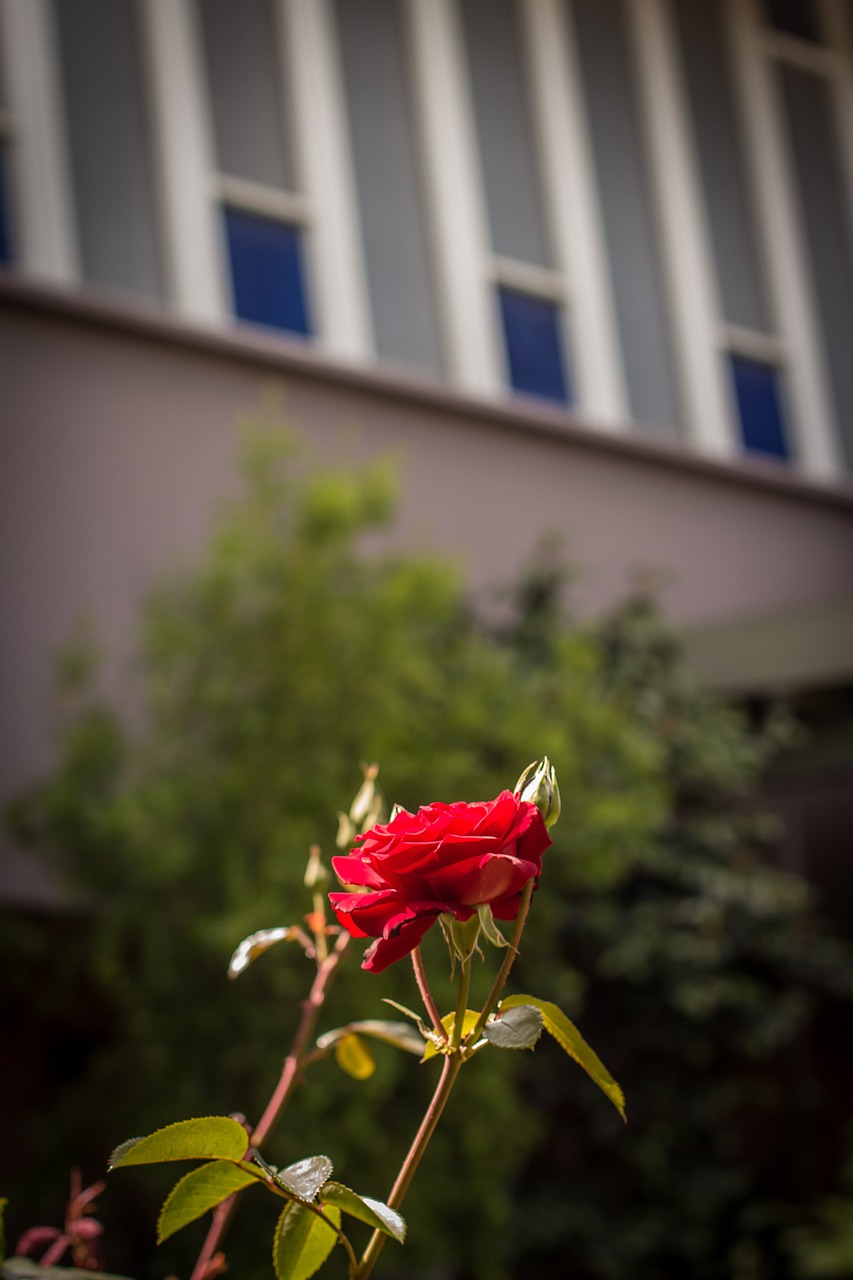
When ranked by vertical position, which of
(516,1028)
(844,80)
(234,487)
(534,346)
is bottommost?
(516,1028)

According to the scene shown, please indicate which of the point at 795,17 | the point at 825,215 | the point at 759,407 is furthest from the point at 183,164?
the point at 795,17

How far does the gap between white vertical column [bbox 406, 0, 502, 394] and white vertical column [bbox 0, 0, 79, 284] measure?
173 centimetres

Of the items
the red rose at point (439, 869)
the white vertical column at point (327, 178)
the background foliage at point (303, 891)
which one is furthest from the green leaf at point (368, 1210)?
the white vertical column at point (327, 178)

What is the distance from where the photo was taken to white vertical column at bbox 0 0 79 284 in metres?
5.90

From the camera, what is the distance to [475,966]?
4.00 metres

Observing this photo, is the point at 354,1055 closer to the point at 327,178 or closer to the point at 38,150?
→ the point at 38,150

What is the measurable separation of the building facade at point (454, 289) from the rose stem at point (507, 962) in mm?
4475

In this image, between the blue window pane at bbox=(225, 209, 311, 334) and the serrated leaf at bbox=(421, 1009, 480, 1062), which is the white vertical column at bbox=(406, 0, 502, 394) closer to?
the blue window pane at bbox=(225, 209, 311, 334)

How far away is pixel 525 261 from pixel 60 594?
9.92 ft

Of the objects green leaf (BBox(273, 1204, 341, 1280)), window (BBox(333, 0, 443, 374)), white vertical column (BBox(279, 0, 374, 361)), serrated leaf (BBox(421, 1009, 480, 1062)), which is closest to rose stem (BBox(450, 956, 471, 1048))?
serrated leaf (BBox(421, 1009, 480, 1062))

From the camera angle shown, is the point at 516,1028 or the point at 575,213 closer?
the point at 516,1028

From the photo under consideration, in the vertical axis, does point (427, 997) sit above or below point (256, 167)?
below

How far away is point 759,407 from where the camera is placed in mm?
7984

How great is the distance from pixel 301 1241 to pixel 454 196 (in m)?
6.71
